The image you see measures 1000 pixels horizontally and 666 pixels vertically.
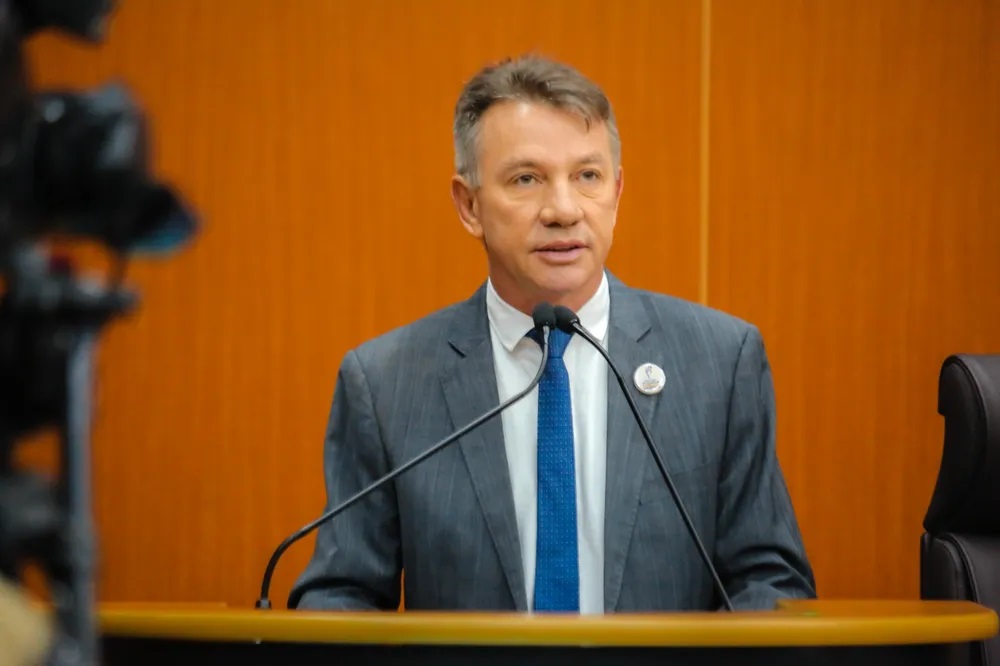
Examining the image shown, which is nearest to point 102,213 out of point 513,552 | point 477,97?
point 513,552

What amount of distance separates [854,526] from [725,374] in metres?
1.13

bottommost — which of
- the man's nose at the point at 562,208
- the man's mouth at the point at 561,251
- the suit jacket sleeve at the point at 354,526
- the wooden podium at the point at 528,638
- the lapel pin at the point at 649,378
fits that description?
the wooden podium at the point at 528,638

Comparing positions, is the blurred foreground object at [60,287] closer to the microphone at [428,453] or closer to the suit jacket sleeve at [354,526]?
the microphone at [428,453]

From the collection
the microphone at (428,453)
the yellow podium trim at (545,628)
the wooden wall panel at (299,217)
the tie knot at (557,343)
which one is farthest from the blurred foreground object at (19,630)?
the wooden wall panel at (299,217)

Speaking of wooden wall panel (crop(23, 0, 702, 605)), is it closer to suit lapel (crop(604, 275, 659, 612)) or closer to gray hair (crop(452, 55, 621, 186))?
gray hair (crop(452, 55, 621, 186))

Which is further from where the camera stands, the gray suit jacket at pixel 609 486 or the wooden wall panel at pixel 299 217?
the wooden wall panel at pixel 299 217

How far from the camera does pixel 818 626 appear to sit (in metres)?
1.21

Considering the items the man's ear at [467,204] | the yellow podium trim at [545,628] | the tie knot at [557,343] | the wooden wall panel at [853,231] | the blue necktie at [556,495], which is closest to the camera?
the yellow podium trim at [545,628]

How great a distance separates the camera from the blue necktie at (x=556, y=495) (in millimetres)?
1969

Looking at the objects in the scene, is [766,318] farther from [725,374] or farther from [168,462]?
[168,462]

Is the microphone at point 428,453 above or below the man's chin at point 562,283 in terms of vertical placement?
below

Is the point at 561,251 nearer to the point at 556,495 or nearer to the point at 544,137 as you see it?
the point at 544,137

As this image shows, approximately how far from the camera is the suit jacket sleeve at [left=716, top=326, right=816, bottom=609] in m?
1.97

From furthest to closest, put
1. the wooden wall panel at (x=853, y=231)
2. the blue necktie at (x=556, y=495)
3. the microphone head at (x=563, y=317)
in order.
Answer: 1. the wooden wall panel at (x=853, y=231)
2. the blue necktie at (x=556, y=495)
3. the microphone head at (x=563, y=317)
